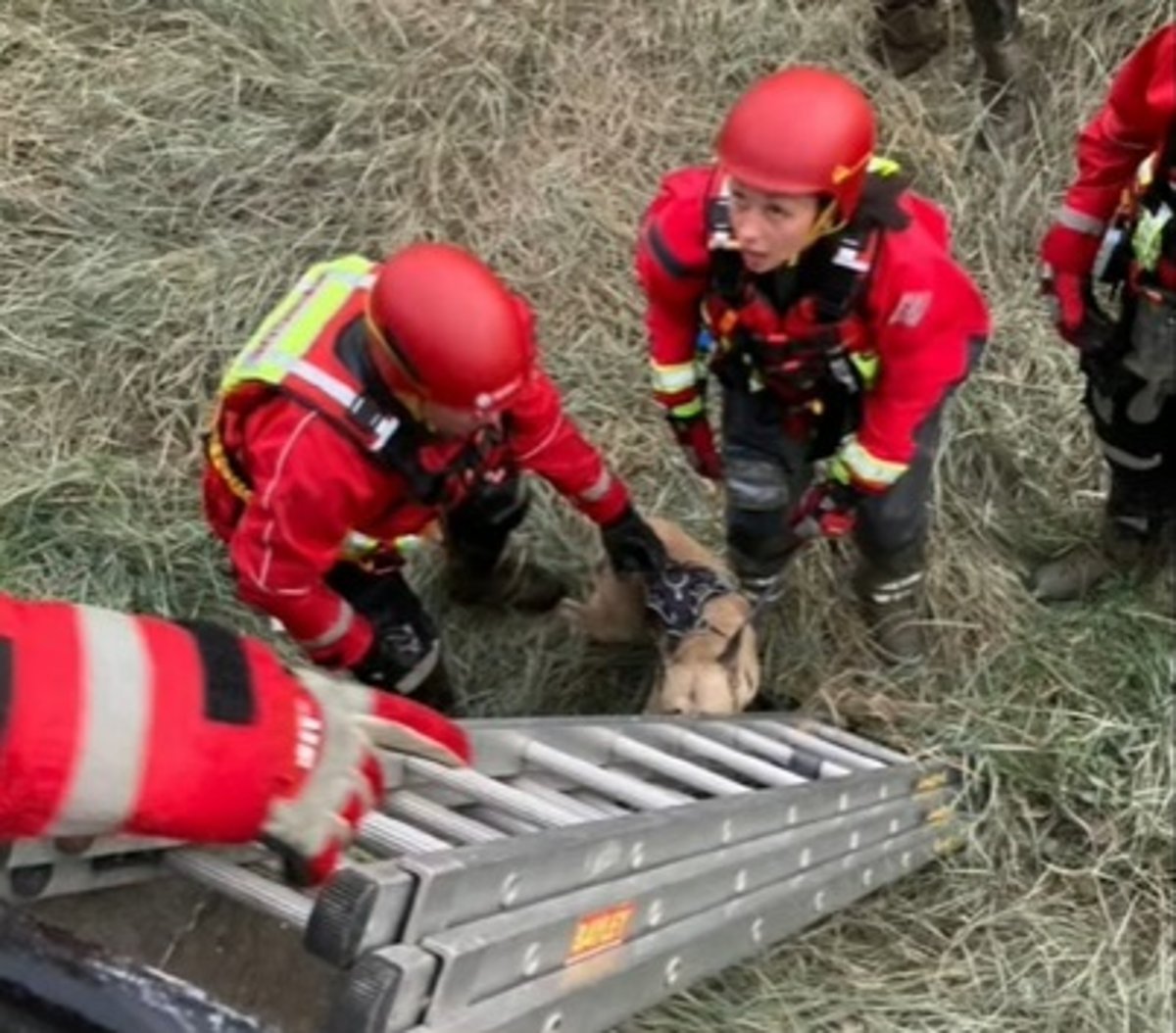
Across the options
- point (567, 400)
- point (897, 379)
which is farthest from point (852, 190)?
point (567, 400)

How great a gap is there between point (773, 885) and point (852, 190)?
121cm

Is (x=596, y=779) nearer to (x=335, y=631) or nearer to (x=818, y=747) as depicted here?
(x=335, y=631)

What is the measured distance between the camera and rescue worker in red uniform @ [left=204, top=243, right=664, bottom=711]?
3209 mm

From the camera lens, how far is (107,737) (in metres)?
1.96

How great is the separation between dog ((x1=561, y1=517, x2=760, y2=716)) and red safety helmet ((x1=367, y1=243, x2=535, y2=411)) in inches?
34.3

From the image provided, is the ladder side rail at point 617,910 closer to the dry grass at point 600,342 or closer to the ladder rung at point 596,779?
the ladder rung at point 596,779

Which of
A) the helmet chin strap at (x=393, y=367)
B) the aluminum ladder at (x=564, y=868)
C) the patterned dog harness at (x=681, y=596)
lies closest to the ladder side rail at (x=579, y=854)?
the aluminum ladder at (x=564, y=868)

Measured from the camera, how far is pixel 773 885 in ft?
10.4

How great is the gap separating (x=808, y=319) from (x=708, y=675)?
2.79 ft

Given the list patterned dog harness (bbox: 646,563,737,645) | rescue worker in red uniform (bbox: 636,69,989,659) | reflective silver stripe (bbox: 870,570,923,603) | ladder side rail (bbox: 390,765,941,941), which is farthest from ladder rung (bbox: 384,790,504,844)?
reflective silver stripe (bbox: 870,570,923,603)

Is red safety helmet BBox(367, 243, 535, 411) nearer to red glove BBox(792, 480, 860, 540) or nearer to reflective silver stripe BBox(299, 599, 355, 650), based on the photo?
reflective silver stripe BBox(299, 599, 355, 650)

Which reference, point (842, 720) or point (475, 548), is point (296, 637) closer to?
point (475, 548)

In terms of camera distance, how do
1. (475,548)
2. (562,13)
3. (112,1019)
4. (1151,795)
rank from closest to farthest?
1. (112,1019)
2. (1151,795)
3. (475,548)
4. (562,13)

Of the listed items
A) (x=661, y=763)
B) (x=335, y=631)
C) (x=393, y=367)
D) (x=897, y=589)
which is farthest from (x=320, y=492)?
(x=897, y=589)
